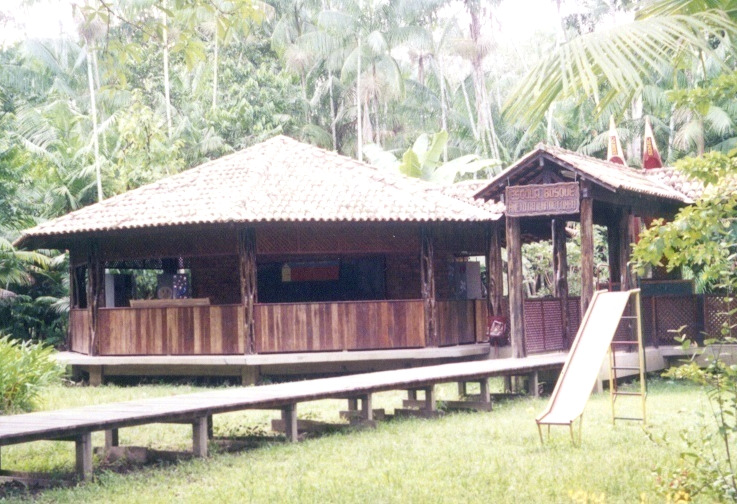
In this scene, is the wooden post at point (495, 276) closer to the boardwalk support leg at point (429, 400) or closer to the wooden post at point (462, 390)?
the wooden post at point (462, 390)

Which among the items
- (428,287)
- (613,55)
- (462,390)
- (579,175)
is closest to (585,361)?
(462,390)

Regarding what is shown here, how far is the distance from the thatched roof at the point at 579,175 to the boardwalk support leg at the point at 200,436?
27.1 ft

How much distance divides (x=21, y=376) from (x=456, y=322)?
26.9 feet

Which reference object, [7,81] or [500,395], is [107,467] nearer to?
[500,395]

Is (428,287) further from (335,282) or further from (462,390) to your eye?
(462,390)

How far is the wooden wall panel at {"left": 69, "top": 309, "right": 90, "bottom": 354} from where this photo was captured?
1966 centimetres

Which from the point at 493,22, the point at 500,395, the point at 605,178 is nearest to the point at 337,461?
the point at 500,395

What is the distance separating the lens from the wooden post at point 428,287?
18.9m

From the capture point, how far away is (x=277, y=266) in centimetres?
2052

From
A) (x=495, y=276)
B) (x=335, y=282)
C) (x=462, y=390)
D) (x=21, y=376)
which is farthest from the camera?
(x=335, y=282)

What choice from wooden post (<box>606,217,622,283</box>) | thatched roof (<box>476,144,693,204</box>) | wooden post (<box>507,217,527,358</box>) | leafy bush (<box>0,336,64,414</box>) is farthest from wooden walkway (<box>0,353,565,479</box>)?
leafy bush (<box>0,336,64,414</box>)

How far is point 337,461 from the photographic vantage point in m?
9.79

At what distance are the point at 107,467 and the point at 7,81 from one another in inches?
1372

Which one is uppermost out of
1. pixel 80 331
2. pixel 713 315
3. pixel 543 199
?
pixel 543 199
